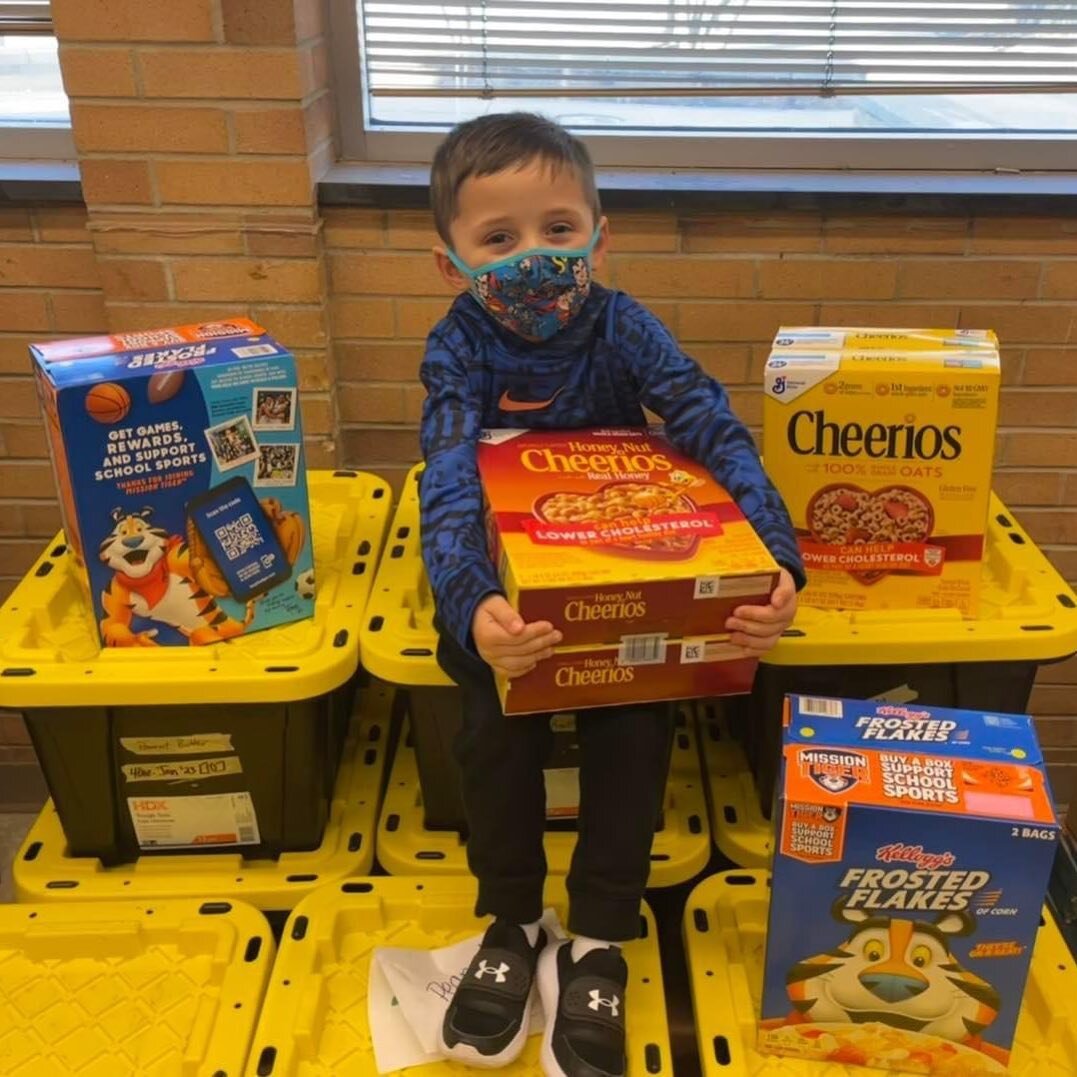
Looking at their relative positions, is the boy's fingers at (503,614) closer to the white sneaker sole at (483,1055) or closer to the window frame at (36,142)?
the white sneaker sole at (483,1055)

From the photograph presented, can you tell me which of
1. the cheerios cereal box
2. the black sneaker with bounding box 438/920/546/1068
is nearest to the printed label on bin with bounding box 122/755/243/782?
the black sneaker with bounding box 438/920/546/1068

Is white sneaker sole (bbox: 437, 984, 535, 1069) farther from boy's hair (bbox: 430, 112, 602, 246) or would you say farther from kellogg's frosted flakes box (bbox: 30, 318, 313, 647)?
boy's hair (bbox: 430, 112, 602, 246)

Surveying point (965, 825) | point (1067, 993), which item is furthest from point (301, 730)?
point (1067, 993)

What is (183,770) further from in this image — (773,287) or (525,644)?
(773,287)

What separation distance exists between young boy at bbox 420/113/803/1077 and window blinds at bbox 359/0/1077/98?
0.52 metres

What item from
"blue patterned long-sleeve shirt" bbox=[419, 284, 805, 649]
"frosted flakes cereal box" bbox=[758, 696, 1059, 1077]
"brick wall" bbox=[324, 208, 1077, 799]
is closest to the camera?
"frosted flakes cereal box" bbox=[758, 696, 1059, 1077]

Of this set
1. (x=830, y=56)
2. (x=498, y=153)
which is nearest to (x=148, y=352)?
(x=498, y=153)

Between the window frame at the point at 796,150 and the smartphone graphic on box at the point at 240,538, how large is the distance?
73cm

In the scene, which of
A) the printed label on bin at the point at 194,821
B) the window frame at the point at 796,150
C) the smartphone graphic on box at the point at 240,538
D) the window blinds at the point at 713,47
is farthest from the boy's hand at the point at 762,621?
the window blinds at the point at 713,47

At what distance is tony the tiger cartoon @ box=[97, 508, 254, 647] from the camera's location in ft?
4.23

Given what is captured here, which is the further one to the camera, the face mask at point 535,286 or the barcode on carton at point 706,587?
the face mask at point 535,286

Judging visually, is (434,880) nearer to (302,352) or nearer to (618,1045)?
(618,1045)

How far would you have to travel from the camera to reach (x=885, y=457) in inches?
51.7

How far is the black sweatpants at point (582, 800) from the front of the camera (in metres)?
1.22
